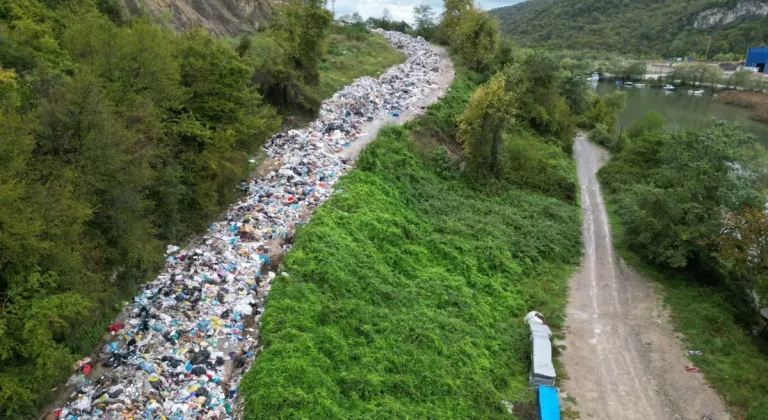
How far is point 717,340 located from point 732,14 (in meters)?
122

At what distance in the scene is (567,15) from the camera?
13412 centimetres

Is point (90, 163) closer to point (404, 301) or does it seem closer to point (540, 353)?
point (404, 301)

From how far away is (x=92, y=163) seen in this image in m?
9.37

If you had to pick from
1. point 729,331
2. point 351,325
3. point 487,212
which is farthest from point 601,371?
point 487,212

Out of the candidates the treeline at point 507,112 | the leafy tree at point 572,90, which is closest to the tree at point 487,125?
the treeline at point 507,112

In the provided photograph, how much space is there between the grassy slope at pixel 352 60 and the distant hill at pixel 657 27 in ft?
241

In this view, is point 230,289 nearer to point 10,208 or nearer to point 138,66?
point 10,208

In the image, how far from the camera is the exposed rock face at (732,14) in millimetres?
104312

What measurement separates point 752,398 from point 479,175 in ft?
44.0

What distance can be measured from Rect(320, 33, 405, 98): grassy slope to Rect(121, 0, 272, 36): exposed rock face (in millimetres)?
5706

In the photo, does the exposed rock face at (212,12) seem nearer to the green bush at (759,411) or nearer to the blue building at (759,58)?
the green bush at (759,411)

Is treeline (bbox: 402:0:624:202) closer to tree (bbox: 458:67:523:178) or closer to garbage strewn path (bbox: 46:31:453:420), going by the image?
tree (bbox: 458:67:523:178)

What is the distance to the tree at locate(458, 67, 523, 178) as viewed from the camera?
71.0ft

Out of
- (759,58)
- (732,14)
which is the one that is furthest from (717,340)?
(732,14)
